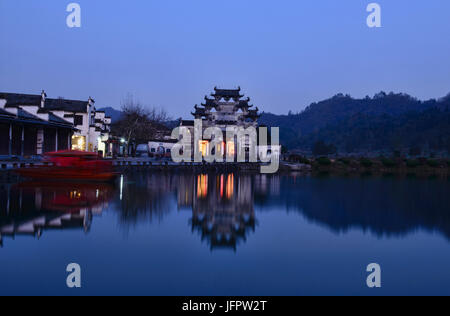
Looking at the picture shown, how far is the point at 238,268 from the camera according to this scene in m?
7.73

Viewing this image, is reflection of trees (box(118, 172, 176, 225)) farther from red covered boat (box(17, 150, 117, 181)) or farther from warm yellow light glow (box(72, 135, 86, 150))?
warm yellow light glow (box(72, 135, 86, 150))

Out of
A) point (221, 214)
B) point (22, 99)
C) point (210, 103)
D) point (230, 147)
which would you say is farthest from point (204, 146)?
point (221, 214)

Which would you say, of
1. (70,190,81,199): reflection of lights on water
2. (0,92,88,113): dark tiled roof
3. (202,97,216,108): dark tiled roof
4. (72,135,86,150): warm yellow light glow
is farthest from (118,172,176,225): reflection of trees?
(202,97,216,108): dark tiled roof

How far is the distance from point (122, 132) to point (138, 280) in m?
46.9

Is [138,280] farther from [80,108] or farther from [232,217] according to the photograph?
[80,108]

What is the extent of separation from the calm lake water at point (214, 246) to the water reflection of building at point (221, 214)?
0.05 metres

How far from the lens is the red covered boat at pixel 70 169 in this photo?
899 inches

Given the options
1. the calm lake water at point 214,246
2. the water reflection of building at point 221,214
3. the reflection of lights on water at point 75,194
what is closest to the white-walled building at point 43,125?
the reflection of lights on water at point 75,194

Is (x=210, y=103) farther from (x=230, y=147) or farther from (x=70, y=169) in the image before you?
(x=70, y=169)

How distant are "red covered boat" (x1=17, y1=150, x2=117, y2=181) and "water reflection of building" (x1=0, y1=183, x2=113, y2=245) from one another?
11.9ft

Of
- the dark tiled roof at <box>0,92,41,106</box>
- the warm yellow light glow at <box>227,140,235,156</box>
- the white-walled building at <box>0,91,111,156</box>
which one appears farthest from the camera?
the warm yellow light glow at <box>227,140,235,156</box>

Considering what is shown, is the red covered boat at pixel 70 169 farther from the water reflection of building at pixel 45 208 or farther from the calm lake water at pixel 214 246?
the calm lake water at pixel 214 246

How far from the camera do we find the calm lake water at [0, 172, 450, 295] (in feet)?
22.1
